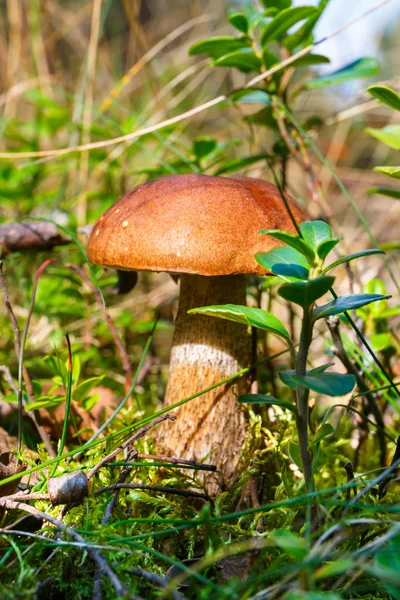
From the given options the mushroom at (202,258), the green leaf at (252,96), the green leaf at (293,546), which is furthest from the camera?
the green leaf at (252,96)

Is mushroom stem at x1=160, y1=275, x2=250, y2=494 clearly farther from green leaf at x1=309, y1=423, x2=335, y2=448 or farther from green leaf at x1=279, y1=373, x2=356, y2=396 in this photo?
green leaf at x1=279, y1=373, x2=356, y2=396

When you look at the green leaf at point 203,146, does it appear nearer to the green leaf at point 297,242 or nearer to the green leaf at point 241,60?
the green leaf at point 241,60

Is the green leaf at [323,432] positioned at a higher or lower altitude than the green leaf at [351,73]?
lower

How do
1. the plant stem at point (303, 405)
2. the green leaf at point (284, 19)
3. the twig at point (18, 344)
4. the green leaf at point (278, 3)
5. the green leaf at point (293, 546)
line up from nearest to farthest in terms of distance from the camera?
the green leaf at point (293, 546) → the plant stem at point (303, 405) → the twig at point (18, 344) → the green leaf at point (284, 19) → the green leaf at point (278, 3)

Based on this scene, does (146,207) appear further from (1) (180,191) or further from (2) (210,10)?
(2) (210,10)

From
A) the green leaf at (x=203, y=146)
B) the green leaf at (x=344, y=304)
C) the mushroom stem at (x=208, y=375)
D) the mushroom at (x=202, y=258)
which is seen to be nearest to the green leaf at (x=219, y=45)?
the green leaf at (x=203, y=146)

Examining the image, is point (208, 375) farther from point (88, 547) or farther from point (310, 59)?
point (310, 59)
